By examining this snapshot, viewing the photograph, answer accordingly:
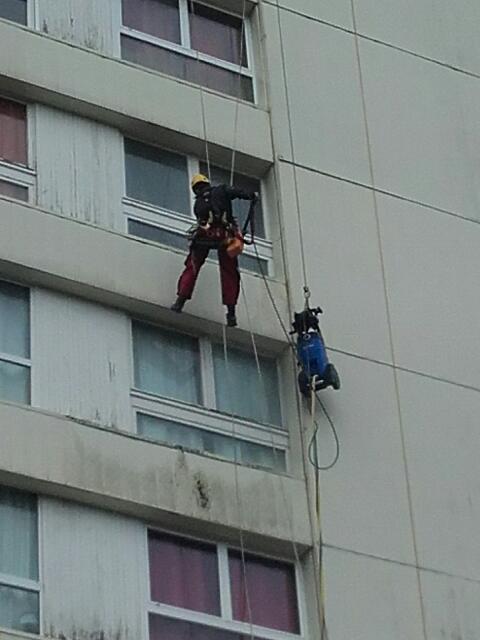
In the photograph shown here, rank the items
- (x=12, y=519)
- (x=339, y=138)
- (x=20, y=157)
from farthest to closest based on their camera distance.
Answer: (x=339, y=138), (x=20, y=157), (x=12, y=519)

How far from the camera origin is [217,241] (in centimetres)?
1652

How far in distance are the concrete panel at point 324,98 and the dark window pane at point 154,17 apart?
121 cm

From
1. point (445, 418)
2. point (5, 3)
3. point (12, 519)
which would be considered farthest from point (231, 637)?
point (5, 3)

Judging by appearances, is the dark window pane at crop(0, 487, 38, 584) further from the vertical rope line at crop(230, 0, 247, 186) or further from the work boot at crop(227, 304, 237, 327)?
the vertical rope line at crop(230, 0, 247, 186)

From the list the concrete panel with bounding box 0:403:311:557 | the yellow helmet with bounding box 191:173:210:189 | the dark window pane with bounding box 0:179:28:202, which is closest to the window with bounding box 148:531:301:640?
the concrete panel with bounding box 0:403:311:557

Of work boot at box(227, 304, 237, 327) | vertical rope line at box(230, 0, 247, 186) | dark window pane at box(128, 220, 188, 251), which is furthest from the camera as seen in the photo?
vertical rope line at box(230, 0, 247, 186)

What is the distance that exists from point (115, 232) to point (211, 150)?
184cm

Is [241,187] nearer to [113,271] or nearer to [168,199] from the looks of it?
[168,199]

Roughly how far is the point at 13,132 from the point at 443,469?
17.1 ft

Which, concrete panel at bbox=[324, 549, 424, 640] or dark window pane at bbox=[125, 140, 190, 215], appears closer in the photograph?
concrete panel at bbox=[324, 549, 424, 640]

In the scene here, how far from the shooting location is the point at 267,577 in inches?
623

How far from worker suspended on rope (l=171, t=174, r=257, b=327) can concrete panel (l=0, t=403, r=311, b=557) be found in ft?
5.26

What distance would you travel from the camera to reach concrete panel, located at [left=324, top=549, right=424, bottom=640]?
15391 mm

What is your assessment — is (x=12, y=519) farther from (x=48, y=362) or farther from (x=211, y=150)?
(x=211, y=150)
